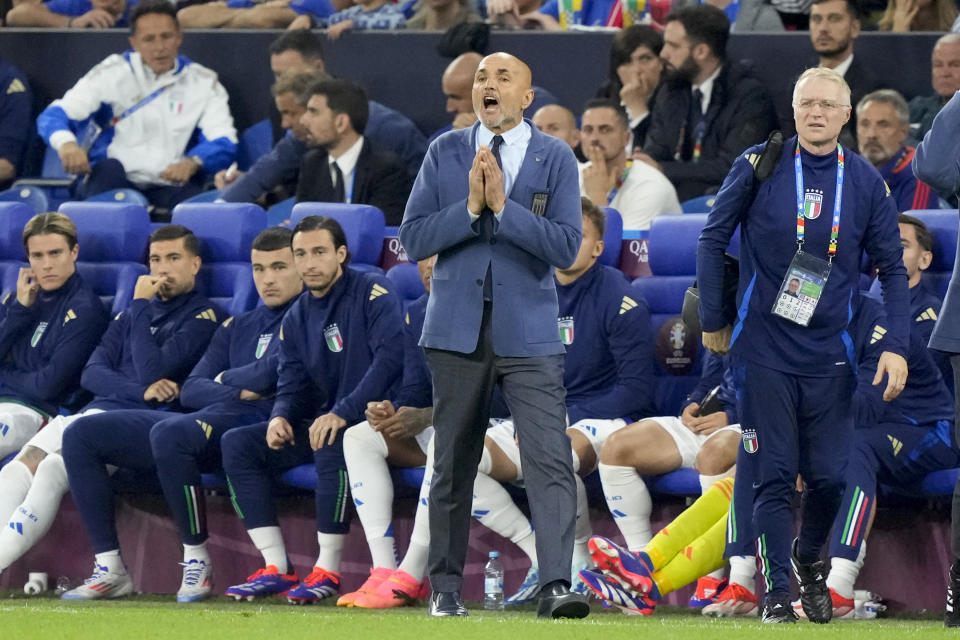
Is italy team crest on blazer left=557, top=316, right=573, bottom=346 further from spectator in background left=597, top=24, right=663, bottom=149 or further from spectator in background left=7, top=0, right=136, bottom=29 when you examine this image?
spectator in background left=7, top=0, right=136, bottom=29

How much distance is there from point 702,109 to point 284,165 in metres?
2.36

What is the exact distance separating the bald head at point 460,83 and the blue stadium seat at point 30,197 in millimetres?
2663

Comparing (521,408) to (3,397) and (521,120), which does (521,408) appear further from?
(3,397)

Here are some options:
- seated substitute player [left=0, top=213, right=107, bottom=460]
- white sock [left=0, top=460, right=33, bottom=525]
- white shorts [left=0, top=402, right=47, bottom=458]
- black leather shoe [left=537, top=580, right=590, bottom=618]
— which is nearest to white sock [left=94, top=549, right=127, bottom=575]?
white sock [left=0, top=460, right=33, bottom=525]

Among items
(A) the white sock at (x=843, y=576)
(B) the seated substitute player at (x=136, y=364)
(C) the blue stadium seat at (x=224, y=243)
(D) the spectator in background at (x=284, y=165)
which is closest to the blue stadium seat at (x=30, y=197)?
(D) the spectator in background at (x=284, y=165)

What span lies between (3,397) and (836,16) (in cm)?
459

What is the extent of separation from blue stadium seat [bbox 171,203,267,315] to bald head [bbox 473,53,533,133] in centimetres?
318

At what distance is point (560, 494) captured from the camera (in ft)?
16.0

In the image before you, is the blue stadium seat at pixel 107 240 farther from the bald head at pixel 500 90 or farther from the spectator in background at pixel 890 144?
the bald head at pixel 500 90

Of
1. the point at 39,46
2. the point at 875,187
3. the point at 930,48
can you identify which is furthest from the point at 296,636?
the point at 39,46

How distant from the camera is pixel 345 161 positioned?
8789 mm

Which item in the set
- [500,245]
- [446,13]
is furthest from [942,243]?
[446,13]

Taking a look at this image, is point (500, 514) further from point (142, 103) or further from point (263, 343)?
point (142, 103)

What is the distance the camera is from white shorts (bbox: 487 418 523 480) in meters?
6.51
